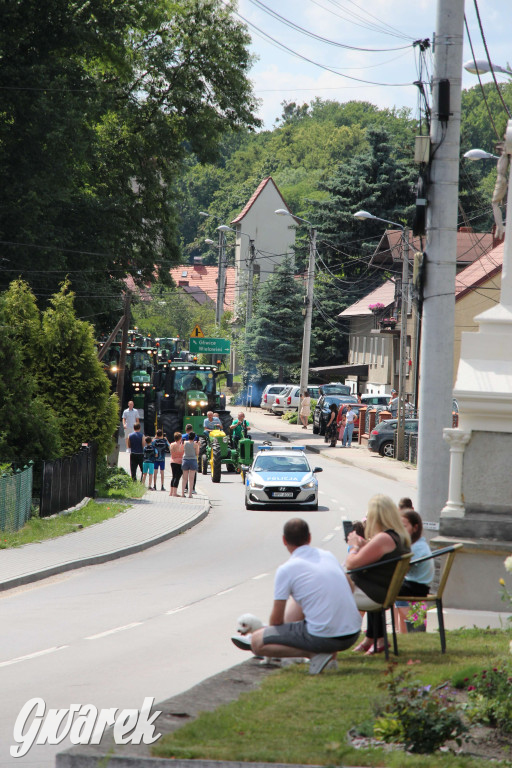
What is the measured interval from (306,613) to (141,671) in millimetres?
2112

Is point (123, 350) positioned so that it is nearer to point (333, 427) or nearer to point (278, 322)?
point (333, 427)

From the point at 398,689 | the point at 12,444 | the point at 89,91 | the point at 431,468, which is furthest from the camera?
the point at 89,91

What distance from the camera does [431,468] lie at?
11031 mm

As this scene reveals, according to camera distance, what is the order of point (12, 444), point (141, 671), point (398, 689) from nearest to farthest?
1. point (398, 689)
2. point (141, 671)
3. point (12, 444)

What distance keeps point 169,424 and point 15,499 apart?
21.7m

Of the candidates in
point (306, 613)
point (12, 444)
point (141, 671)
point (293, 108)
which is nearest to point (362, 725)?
point (306, 613)

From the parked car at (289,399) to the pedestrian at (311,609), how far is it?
54915 millimetres

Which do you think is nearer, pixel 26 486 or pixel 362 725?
pixel 362 725

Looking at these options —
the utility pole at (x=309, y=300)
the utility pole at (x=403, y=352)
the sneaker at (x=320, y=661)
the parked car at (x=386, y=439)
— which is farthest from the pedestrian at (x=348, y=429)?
the sneaker at (x=320, y=661)

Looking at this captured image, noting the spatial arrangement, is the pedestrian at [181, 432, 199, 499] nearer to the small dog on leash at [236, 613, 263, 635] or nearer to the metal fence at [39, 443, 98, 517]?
the metal fence at [39, 443, 98, 517]

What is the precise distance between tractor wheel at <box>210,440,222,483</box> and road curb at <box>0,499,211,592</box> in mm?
9399

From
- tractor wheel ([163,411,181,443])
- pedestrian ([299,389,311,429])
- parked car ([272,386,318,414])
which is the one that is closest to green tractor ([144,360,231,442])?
tractor wheel ([163,411,181,443])

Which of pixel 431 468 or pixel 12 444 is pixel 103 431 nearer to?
pixel 12 444

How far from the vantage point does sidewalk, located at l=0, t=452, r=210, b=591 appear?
1556 centimetres
